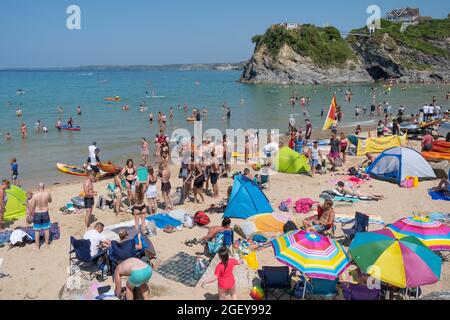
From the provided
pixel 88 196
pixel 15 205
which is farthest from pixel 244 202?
pixel 15 205

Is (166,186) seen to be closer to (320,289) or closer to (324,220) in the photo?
(324,220)

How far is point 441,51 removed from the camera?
79.5m

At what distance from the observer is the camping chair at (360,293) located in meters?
6.15

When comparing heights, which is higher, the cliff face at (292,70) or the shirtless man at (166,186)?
the cliff face at (292,70)

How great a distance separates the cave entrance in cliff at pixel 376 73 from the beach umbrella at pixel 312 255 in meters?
81.9

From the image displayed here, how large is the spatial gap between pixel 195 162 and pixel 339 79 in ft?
231

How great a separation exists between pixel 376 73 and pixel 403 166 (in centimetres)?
7539

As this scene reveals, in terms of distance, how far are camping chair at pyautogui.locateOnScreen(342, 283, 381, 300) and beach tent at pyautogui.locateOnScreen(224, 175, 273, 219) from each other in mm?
3701

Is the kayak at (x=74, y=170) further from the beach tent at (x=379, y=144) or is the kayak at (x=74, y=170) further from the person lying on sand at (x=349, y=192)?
the beach tent at (x=379, y=144)

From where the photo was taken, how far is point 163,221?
946 cm

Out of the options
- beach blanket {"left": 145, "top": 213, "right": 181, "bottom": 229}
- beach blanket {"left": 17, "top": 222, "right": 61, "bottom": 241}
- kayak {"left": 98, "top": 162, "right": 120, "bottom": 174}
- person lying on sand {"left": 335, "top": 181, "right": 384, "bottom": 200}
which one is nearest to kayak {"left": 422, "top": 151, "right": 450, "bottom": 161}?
person lying on sand {"left": 335, "top": 181, "right": 384, "bottom": 200}

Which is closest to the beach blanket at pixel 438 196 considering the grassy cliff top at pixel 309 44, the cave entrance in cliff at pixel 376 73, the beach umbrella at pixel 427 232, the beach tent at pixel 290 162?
the beach tent at pixel 290 162
